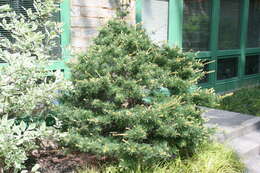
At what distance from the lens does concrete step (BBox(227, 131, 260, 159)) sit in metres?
3.15

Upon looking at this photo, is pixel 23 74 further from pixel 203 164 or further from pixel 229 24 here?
pixel 229 24

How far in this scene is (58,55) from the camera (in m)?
3.60

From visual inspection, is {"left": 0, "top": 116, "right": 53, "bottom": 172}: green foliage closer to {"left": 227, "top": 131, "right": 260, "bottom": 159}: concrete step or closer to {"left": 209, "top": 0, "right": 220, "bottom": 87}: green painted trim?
{"left": 227, "top": 131, "right": 260, "bottom": 159}: concrete step

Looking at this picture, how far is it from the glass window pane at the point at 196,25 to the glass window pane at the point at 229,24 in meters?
0.46

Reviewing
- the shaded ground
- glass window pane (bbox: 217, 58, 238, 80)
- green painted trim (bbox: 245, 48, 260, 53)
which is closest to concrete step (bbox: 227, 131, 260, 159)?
the shaded ground

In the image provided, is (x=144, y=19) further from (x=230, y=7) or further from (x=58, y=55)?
(x=230, y=7)

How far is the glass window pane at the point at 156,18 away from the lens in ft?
15.8

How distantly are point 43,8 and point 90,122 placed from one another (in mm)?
1015

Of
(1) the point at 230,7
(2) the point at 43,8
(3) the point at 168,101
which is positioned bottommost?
(3) the point at 168,101

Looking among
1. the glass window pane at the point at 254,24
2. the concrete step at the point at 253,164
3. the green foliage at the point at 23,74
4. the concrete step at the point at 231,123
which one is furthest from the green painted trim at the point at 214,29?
the green foliage at the point at 23,74

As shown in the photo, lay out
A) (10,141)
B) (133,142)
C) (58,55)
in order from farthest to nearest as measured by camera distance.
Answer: (58,55), (133,142), (10,141)

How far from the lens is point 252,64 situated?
721 centimetres

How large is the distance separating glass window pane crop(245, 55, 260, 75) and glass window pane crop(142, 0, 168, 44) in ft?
9.45

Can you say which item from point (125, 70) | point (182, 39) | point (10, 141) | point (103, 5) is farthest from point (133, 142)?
point (182, 39)
